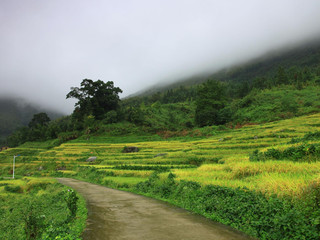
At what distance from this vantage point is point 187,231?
6.36 meters

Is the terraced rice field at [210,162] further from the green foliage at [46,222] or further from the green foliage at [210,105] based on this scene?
the green foliage at [210,105]

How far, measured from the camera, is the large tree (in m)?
65.3

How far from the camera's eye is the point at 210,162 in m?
23.0

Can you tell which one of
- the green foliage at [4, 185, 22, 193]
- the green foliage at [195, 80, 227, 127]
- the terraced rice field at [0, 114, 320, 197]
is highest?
the green foliage at [195, 80, 227, 127]

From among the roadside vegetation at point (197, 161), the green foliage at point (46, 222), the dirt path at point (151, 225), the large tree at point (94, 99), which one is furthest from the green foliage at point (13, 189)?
the large tree at point (94, 99)

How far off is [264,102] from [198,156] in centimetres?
3950

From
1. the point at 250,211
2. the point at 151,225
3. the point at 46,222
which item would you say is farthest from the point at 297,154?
the point at 46,222

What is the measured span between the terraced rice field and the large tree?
501 inches

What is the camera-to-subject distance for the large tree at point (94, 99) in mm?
65312

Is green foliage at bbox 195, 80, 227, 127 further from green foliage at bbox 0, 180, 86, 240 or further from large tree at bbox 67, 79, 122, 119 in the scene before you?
green foliage at bbox 0, 180, 86, 240

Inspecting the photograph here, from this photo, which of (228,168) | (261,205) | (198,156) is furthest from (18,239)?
(198,156)

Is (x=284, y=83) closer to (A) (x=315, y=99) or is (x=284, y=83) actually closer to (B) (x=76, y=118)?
(A) (x=315, y=99)

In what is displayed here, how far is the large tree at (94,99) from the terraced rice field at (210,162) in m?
12.7

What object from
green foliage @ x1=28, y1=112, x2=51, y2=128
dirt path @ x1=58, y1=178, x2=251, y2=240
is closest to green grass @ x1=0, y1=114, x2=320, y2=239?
dirt path @ x1=58, y1=178, x2=251, y2=240
